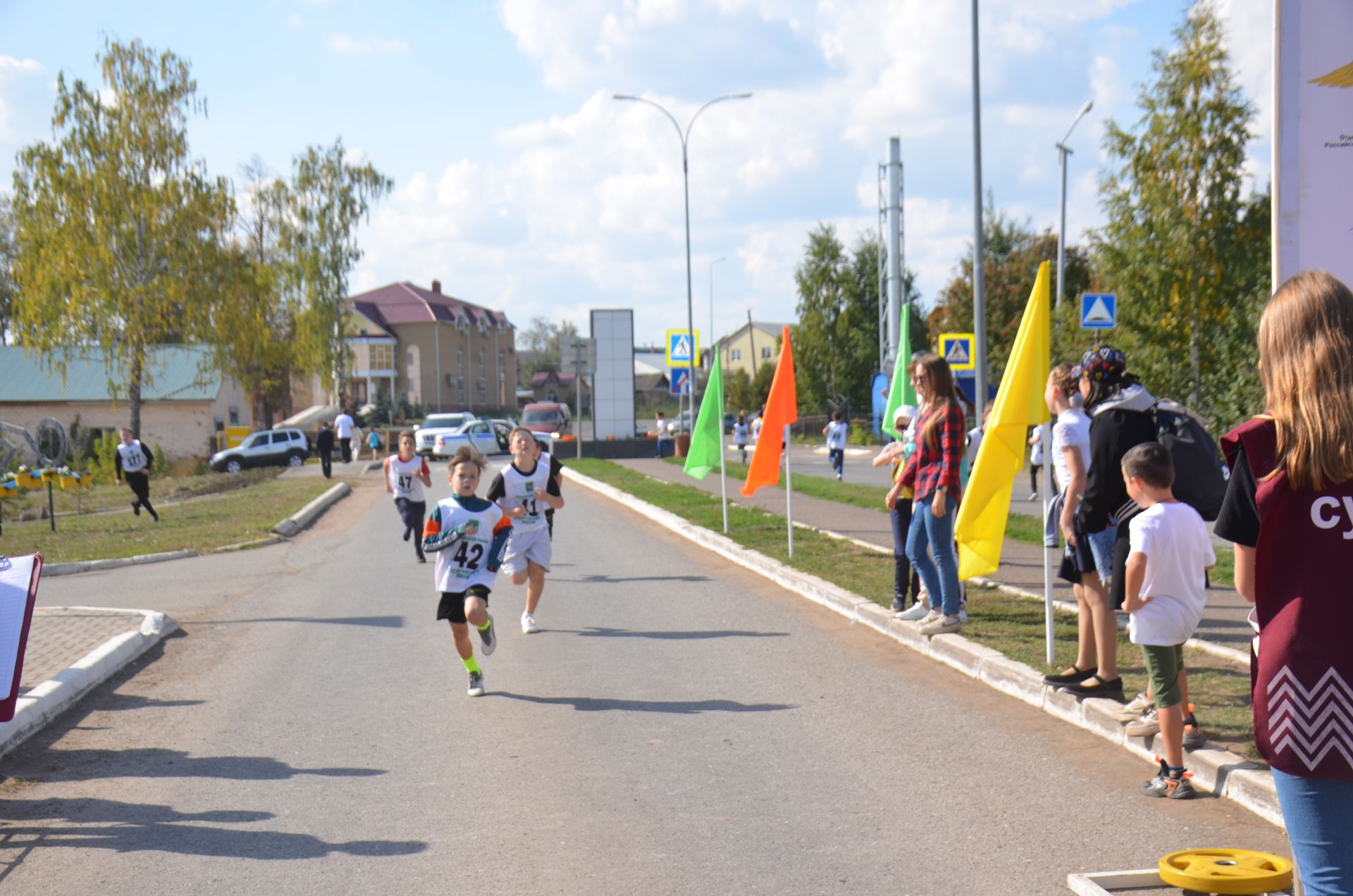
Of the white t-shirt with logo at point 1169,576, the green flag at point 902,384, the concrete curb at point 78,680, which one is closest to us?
the white t-shirt with logo at point 1169,576

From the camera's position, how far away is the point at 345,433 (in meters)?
41.2

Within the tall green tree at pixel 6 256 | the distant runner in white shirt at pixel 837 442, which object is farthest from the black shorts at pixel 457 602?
the tall green tree at pixel 6 256

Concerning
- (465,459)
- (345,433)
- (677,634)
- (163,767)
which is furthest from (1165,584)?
(345,433)

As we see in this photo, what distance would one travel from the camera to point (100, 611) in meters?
11.1

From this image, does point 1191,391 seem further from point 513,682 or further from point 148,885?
point 148,885

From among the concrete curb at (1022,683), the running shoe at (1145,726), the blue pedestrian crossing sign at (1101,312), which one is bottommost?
the concrete curb at (1022,683)

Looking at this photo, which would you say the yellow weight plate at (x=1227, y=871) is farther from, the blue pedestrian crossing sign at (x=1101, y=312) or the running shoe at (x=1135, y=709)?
the blue pedestrian crossing sign at (x=1101, y=312)

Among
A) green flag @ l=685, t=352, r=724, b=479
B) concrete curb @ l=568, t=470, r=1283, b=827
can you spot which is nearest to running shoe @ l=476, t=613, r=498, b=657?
concrete curb @ l=568, t=470, r=1283, b=827

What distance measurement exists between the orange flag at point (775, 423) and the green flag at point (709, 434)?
50.3 inches

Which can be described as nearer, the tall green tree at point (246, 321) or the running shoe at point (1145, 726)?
the running shoe at point (1145, 726)

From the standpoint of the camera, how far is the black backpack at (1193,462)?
5.52 metres

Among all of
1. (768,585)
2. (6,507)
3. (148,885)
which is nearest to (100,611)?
(768,585)

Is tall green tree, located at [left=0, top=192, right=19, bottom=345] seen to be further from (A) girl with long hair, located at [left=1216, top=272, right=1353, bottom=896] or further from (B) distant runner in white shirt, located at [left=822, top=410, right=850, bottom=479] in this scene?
(A) girl with long hair, located at [left=1216, top=272, right=1353, bottom=896]

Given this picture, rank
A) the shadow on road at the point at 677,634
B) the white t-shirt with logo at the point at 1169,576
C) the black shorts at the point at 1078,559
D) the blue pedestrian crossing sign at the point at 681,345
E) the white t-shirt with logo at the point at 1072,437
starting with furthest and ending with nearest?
the blue pedestrian crossing sign at the point at 681,345 < the shadow on road at the point at 677,634 < the white t-shirt with logo at the point at 1072,437 < the black shorts at the point at 1078,559 < the white t-shirt with logo at the point at 1169,576
